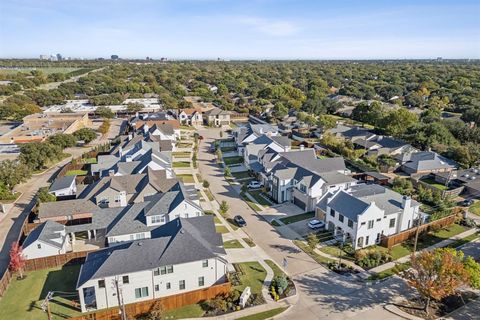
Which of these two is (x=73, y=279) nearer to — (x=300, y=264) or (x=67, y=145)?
(x=300, y=264)

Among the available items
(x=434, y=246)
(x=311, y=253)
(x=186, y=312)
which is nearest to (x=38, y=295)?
(x=186, y=312)

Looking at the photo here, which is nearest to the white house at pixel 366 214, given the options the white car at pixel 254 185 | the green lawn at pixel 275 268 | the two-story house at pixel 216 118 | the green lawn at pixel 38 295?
the green lawn at pixel 275 268

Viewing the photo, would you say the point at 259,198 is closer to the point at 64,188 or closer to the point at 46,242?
the point at 46,242

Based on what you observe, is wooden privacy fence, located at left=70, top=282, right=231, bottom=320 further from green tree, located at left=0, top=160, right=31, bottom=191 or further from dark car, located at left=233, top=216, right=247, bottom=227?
green tree, located at left=0, top=160, right=31, bottom=191

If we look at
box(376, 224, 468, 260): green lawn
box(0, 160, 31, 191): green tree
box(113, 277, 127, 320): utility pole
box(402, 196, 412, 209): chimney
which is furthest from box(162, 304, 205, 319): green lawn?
box(0, 160, 31, 191): green tree

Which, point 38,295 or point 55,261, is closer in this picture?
point 38,295

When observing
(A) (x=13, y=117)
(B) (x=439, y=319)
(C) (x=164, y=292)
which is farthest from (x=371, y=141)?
(A) (x=13, y=117)

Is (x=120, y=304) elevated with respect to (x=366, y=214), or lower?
lower
